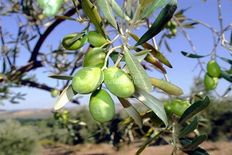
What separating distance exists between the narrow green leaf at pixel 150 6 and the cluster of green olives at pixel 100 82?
10 cm

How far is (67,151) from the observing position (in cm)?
1620

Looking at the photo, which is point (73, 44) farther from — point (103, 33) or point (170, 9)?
point (170, 9)

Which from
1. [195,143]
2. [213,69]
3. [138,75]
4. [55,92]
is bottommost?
[55,92]

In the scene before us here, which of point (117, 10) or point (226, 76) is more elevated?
point (117, 10)

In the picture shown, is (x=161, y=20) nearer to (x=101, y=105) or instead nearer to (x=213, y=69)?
(x=101, y=105)

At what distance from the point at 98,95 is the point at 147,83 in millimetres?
120

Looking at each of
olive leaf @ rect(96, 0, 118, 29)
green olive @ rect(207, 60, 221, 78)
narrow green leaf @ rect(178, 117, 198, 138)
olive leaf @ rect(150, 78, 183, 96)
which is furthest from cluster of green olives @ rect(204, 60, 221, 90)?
olive leaf @ rect(96, 0, 118, 29)

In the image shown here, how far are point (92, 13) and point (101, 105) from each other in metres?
0.19

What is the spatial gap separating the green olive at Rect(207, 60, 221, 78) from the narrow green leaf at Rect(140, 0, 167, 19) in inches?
22.9

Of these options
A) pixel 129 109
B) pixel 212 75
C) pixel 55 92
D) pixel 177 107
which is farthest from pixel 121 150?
pixel 129 109

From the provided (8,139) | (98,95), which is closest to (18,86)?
(98,95)

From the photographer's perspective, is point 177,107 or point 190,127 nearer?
point 190,127

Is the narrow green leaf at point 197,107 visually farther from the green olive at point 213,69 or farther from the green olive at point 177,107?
the green olive at point 213,69

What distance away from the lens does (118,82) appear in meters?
0.71
